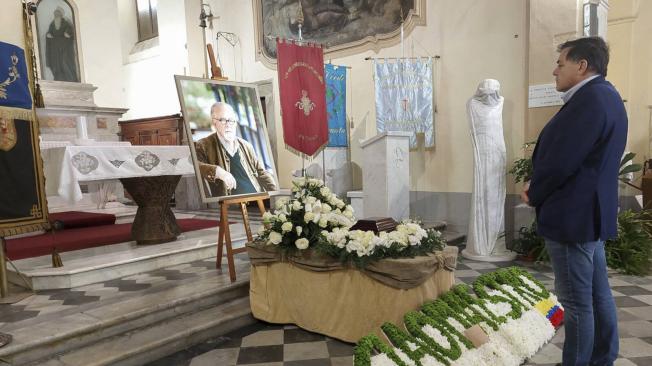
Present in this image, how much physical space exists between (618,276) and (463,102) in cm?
288

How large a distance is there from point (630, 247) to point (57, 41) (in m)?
8.61

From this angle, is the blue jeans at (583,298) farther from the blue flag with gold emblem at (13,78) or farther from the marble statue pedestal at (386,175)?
the blue flag with gold emblem at (13,78)

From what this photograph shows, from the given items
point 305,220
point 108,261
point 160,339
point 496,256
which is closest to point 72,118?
point 108,261

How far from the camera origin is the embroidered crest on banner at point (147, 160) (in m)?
4.50

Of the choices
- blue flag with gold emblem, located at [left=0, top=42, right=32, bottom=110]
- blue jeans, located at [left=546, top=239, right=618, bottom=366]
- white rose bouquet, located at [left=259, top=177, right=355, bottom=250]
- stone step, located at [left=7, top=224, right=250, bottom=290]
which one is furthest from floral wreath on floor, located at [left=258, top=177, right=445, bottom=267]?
blue flag with gold emblem, located at [left=0, top=42, right=32, bottom=110]

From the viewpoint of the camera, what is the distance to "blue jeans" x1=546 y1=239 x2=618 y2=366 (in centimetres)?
196

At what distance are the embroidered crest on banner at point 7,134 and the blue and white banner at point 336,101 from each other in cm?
399

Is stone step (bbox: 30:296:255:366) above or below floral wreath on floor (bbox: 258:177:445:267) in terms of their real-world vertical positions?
below

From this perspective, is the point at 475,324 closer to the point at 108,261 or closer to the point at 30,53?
the point at 108,261

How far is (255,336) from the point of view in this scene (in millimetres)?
3150

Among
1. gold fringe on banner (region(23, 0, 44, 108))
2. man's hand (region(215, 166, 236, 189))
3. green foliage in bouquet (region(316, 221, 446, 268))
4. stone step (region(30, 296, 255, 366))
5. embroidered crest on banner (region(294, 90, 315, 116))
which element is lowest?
stone step (region(30, 296, 255, 366))

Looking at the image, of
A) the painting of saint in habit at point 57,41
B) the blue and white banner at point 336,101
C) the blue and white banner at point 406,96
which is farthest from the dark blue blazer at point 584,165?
the painting of saint in habit at point 57,41

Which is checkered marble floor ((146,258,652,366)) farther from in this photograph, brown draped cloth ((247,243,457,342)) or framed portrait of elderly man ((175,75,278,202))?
framed portrait of elderly man ((175,75,278,202))

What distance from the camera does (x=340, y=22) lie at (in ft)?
23.6
